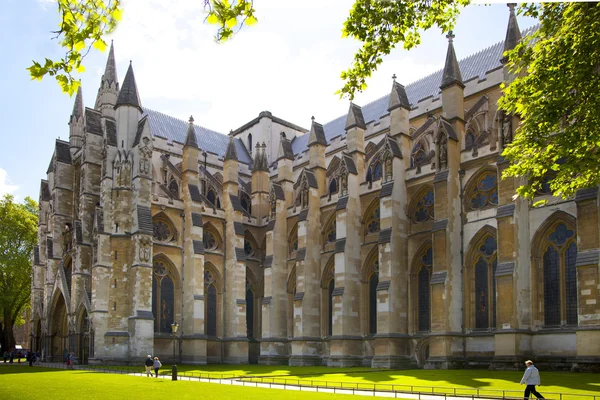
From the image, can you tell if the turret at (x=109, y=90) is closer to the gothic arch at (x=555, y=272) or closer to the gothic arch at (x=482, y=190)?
the gothic arch at (x=482, y=190)

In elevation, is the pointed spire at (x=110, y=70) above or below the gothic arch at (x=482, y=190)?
above

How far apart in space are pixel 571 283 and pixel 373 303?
1287cm

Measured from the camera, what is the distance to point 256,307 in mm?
45625

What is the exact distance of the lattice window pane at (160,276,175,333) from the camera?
40.0 meters

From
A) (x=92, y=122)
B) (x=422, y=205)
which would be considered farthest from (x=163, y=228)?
Answer: (x=422, y=205)

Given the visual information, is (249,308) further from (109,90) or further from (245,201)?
(109,90)

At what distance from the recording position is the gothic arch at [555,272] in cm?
2683

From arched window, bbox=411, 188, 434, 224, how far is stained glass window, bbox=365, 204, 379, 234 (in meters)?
3.01

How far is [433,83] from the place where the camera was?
43.3 meters

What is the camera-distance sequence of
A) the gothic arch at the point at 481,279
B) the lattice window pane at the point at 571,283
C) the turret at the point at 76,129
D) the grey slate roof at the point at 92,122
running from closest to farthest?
the lattice window pane at the point at 571,283 → the gothic arch at the point at 481,279 → the grey slate roof at the point at 92,122 → the turret at the point at 76,129

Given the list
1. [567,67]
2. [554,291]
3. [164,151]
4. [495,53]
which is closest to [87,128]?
[164,151]

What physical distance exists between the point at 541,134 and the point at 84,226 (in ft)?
108

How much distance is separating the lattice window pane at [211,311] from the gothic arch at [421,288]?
15.3 metres

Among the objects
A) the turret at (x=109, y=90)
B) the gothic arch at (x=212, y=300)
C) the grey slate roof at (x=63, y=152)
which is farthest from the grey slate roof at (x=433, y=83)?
the grey slate roof at (x=63, y=152)
